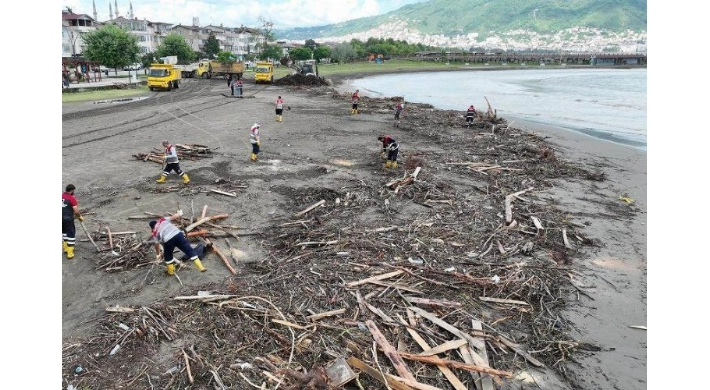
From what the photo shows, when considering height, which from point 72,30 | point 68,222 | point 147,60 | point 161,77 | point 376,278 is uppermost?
point 72,30

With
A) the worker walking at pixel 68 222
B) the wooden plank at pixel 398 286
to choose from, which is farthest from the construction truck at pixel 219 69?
the wooden plank at pixel 398 286

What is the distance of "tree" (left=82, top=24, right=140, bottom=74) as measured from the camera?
54000mm

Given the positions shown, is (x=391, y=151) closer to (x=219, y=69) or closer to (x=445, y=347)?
(x=445, y=347)

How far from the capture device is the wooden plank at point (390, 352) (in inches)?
250

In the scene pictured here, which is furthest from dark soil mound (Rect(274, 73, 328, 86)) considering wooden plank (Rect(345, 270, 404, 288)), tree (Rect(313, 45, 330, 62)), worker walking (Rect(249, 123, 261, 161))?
tree (Rect(313, 45, 330, 62))

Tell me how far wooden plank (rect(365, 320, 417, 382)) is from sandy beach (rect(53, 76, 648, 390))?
329 millimetres

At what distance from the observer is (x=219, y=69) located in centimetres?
5925

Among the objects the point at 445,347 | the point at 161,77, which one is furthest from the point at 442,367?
the point at 161,77

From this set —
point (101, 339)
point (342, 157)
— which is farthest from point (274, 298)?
point (342, 157)

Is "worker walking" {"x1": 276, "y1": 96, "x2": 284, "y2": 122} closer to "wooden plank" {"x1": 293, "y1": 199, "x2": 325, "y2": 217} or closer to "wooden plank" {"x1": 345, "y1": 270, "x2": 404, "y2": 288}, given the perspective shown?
"wooden plank" {"x1": 293, "y1": 199, "x2": 325, "y2": 217}

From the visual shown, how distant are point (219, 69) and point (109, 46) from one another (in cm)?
1356

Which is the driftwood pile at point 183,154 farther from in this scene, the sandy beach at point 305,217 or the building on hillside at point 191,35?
the building on hillside at point 191,35

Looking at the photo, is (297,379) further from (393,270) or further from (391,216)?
(391,216)

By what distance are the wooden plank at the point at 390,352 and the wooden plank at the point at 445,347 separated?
0.43 meters
